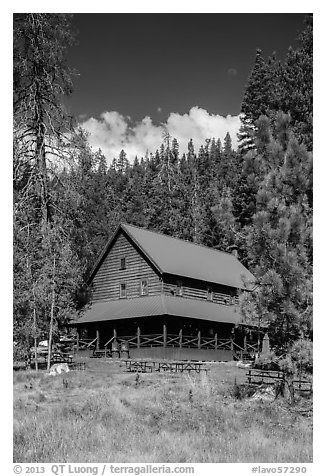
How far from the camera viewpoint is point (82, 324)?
125 feet

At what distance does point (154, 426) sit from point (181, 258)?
88.9 feet

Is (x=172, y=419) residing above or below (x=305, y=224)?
below

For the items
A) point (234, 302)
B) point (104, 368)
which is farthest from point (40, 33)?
point (234, 302)

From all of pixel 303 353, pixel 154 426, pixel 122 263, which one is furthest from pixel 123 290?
pixel 303 353

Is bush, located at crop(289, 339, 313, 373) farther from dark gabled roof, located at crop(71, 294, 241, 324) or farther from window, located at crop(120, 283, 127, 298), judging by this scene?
window, located at crop(120, 283, 127, 298)

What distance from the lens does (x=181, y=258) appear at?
40.5 metres

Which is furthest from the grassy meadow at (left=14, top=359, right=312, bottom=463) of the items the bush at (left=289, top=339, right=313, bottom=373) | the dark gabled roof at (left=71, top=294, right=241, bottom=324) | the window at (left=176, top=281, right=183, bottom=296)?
the window at (left=176, top=281, right=183, bottom=296)

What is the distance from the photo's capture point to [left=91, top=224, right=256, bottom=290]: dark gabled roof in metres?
37.9

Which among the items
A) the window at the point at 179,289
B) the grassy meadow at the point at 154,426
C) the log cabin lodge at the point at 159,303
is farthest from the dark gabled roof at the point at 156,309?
the grassy meadow at the point at 154,426

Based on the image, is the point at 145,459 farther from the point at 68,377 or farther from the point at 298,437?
the point at 68,377

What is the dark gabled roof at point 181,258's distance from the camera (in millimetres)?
37875

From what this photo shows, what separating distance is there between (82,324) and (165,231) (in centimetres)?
2323

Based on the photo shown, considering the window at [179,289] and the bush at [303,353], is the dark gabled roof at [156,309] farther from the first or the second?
the bush at [303,353]

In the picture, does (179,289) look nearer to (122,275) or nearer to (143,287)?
(143,287)
